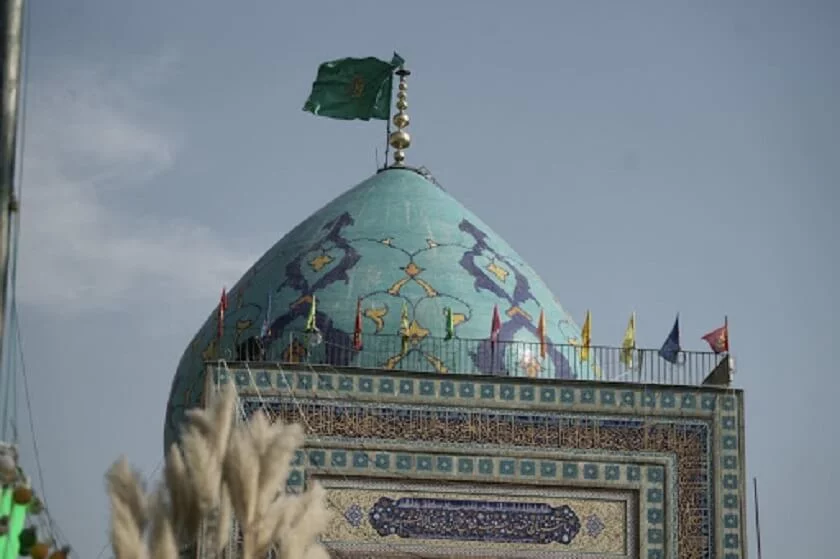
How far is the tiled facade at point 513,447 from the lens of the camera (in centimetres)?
1503

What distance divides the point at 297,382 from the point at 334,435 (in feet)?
1.71

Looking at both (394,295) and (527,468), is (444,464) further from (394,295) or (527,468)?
(394,295)

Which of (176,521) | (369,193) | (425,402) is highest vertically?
(369,193)

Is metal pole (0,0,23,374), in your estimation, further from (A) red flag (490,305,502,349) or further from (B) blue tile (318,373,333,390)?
(A) red flag (490,305,502,349)

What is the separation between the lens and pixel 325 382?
15203 mm

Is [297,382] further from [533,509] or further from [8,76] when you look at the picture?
[8,76]

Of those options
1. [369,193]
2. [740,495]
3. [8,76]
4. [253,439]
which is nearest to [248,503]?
[253,439]

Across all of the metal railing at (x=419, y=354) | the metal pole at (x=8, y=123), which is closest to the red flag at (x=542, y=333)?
the metal railing at (x=419, y=354)

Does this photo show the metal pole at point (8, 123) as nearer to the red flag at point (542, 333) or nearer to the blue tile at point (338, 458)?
the blue tile at point (338, 458)

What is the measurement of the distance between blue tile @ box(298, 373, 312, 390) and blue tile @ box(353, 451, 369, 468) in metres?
0.66

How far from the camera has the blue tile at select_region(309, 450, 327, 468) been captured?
591 inches

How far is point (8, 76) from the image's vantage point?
7.70 m

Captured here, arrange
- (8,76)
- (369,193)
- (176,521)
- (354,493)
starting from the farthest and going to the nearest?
(369,193), (354,493), (176,521), (8,76)

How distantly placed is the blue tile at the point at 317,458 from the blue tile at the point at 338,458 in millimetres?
63
